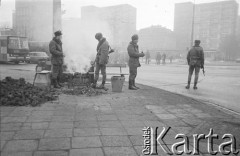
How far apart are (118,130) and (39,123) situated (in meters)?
1.40

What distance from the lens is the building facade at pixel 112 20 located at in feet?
57.7

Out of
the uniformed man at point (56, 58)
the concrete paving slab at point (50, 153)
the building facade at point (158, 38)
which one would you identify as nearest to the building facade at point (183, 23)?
the building facade at point (158, 38)

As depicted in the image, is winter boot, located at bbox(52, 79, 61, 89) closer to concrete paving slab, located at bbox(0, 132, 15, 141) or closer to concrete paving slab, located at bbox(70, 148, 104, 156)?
concrete paving slab, located at bbox(0, 132, 15, 141)

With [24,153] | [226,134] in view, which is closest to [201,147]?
[226,134]

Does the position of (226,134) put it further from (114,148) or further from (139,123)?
(114,148)

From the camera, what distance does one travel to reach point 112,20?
86.9ft

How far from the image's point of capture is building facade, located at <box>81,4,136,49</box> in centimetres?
1759

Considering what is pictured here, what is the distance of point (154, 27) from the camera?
4651 inches

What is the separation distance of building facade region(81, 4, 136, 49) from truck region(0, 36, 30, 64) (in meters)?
9.24

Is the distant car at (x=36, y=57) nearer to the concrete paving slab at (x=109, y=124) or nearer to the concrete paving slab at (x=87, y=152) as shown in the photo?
the concrete paving slab at (x=109, y=124)

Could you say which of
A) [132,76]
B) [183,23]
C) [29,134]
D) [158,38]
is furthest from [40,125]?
[183,23]

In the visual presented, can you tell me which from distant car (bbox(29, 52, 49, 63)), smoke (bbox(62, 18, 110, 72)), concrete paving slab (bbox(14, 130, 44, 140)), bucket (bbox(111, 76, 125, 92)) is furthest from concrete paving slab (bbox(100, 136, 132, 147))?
distant car (bbox(29, 52, 49, 63))

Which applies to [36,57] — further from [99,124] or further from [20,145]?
[20,145]

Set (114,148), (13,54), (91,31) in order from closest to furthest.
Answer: (114,148) < (91,31) < (13,54)
